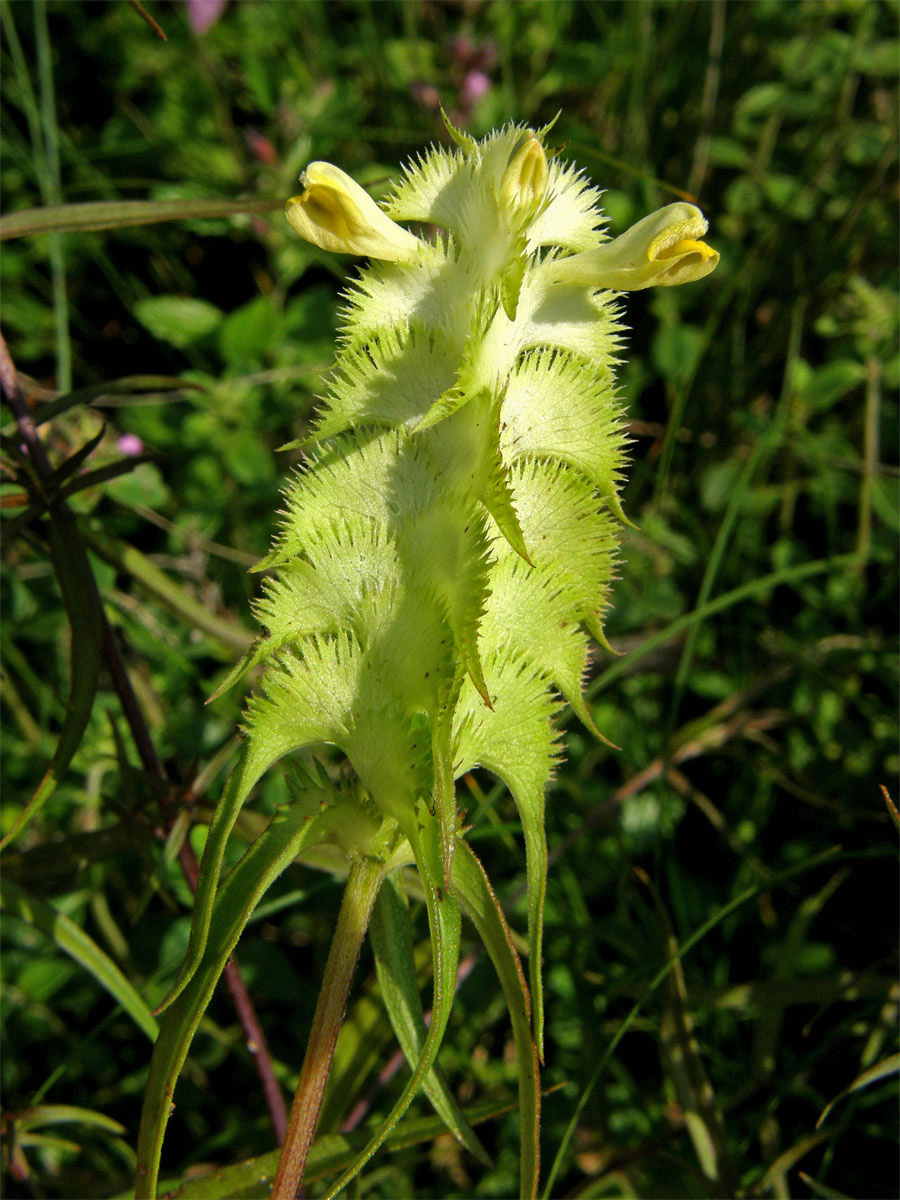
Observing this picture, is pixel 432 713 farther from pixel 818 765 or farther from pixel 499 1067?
pixel 818 765

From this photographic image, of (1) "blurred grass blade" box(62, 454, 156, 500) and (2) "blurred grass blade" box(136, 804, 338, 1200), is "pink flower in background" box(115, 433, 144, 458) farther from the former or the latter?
(2) "blurred grass blade" box(136, 804, 338, 1200)

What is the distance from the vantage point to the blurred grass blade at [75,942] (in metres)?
0.99

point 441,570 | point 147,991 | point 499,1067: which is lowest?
point 499,1067

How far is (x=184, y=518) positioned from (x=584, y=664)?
1.36m

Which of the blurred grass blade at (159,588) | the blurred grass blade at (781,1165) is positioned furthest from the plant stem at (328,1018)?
the blurred grass blade at (781,1165)

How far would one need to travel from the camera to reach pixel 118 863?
1.54 metres

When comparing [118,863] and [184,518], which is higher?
[184,518]

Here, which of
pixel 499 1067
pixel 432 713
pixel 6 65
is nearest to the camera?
pixel 432 713

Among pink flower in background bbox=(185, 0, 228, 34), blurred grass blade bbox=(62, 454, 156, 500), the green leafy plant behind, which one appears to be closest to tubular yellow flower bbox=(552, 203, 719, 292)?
the green leafy plant behind

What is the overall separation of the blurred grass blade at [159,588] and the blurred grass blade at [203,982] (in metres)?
0.50

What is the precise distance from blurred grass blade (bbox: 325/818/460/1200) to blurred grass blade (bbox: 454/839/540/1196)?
0.13ft

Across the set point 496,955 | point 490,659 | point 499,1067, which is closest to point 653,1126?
point 499,1067

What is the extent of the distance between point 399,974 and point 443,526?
351 mm

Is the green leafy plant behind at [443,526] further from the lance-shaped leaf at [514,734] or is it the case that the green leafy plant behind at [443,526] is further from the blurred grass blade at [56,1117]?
the blurred grass blade at [56,1117]
